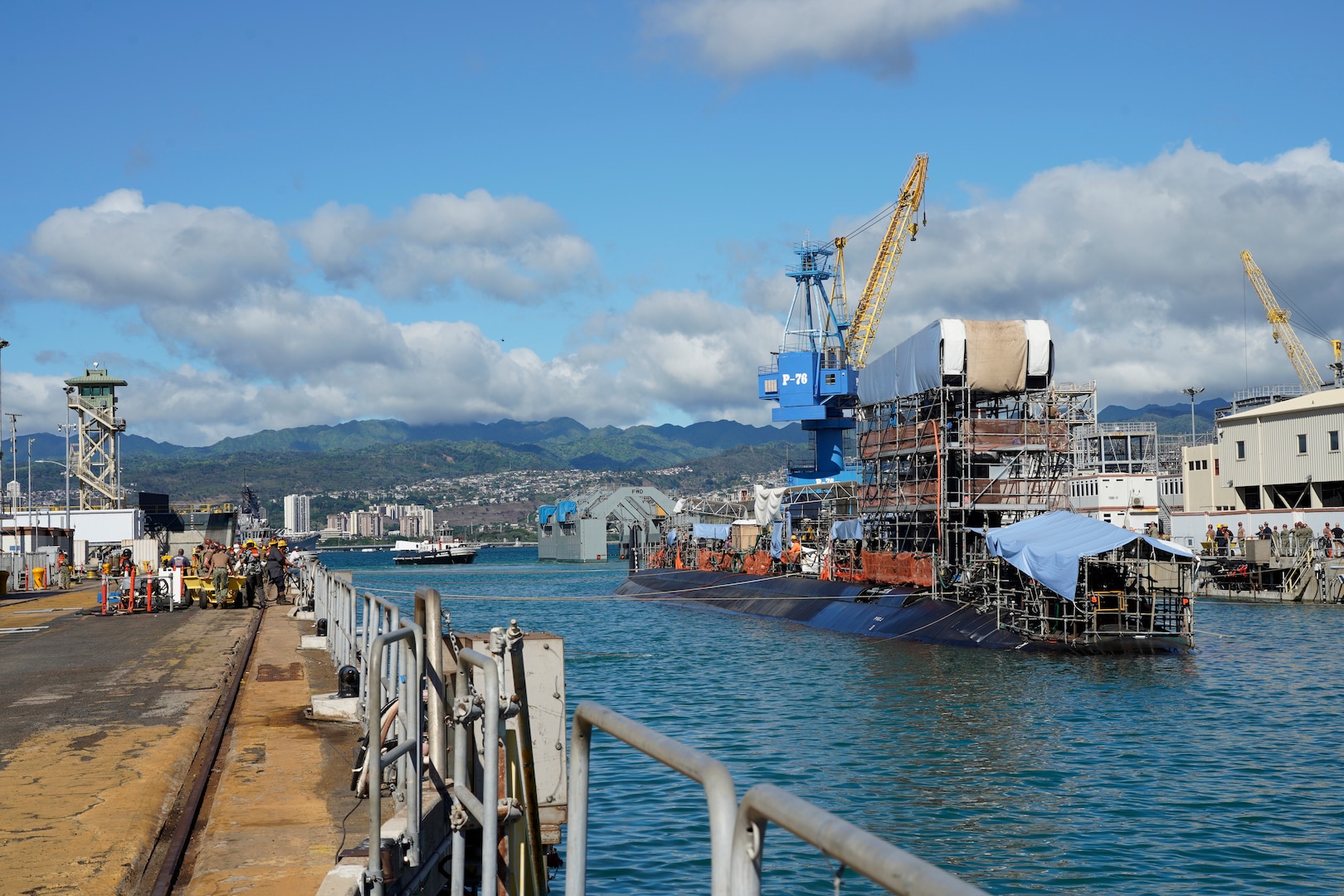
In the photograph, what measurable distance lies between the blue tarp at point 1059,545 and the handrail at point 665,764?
1147 inches

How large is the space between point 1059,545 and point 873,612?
10024mm

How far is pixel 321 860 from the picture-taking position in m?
9.64

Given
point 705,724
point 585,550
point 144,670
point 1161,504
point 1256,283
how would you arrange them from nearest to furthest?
point 144,670, point 705,724, point 1161,504, point 1256,283, point 585,550

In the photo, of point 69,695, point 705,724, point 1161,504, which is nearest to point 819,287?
point 1161,504

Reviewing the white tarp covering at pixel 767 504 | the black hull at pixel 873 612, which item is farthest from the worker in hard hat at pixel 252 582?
the white tarp covering at pixel 767 504

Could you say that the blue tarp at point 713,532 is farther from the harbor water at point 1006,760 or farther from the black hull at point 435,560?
the black hull at point 435,560

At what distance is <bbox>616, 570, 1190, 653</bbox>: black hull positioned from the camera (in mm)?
33969

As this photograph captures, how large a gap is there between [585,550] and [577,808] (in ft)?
487

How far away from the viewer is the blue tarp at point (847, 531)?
53031mm

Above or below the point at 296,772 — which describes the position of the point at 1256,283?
above

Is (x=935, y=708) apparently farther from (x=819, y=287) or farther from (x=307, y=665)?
(x=819, y=287)

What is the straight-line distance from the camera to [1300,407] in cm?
7000

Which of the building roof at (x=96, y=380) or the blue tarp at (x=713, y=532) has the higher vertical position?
the building roof at (x=96, y=380)

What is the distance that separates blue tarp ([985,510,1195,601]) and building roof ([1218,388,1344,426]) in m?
40.8
